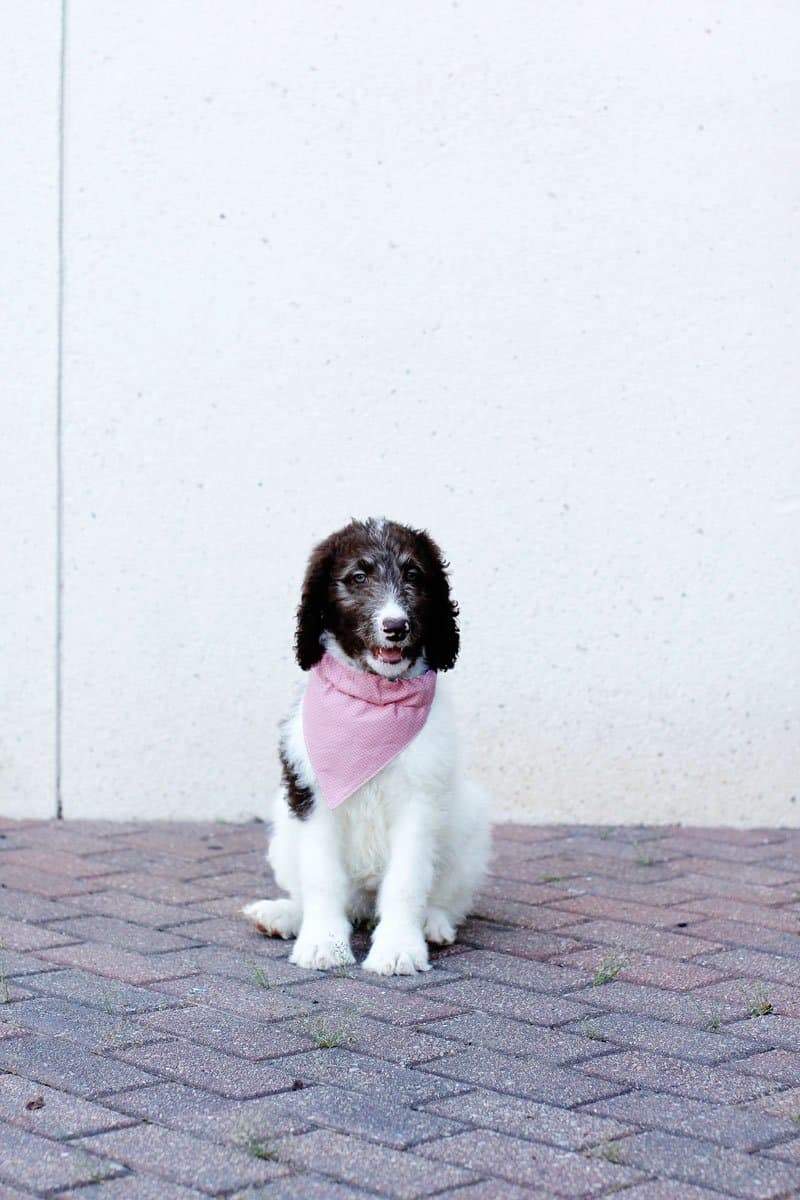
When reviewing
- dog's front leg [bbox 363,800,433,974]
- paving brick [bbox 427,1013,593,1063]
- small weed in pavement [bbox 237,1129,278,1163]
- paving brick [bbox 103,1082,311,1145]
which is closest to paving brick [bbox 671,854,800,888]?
dog's front leg [bbox 363,800,433,974]

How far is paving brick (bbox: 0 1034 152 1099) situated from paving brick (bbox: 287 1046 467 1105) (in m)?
0.35

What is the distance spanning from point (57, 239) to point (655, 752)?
9.75 feet

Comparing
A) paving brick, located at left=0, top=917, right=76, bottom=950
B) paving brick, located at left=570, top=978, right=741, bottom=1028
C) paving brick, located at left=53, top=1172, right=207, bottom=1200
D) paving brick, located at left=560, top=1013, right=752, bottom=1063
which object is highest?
paving brick, located at left=53, top=1172, right=207, bottom=1200

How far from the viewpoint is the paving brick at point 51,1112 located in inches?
118

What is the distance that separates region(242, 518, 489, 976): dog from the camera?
14.1 ft

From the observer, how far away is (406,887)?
434cm

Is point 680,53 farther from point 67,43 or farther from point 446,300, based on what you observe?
point 67,43

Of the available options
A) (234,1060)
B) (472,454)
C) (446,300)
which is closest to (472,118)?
(446,300)

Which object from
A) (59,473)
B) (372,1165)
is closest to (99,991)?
(372,1165)

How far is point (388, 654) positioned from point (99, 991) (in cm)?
113

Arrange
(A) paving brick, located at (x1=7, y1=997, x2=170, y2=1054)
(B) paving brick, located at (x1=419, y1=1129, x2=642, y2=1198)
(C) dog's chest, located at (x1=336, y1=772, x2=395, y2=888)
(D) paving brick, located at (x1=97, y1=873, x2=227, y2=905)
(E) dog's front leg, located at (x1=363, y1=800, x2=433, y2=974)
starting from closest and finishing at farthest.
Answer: (B) paving brick, located at (x1=419, y1=1129, x2=642, y2=1198) < (A) paving brick, located at (x1=7, y1=997, x2=170, y2=1054) < (E) dog's front leg, located at (x1=363, y1=800, x2=433, y2=974) < (C) dog's chest, located at (x1=336, y1=772, x2=395, y2=888) < (D) paving brick, located at (x1=97, y1=873, x2=227, y2=905)

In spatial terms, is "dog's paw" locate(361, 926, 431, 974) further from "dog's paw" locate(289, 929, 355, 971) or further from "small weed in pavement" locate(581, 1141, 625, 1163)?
"small weed in pavement" locate(581, 1141, 625, 1163)

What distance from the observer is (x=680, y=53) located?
6.04 m

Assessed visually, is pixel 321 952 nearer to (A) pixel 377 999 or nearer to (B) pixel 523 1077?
(A) pixel 377 999
